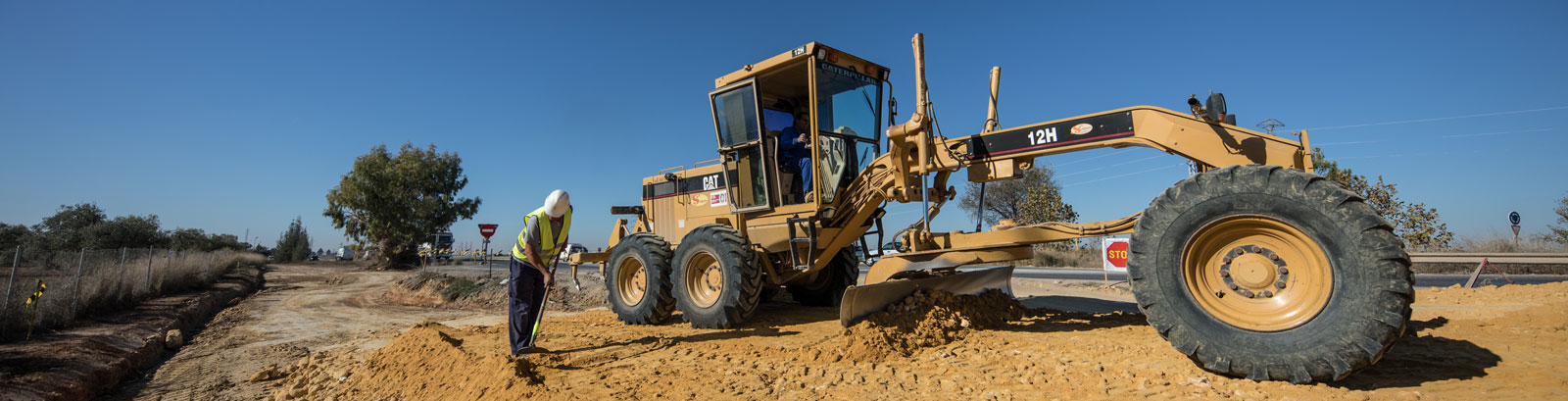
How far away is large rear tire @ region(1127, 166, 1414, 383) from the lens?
304cm

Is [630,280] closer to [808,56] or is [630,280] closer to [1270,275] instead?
[808,56]

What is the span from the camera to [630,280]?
789cm

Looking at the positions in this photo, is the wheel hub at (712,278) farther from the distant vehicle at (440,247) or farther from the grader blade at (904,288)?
the distant vehicle at (440,247)

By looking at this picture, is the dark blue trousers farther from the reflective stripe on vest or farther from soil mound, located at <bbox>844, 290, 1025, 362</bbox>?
soil mound, located at <bbox>844, 290, 1025, 362</bbox>

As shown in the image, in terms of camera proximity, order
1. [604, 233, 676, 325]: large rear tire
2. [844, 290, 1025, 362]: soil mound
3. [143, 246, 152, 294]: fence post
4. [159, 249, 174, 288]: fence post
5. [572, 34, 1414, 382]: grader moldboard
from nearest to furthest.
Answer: [572, 34, 1414, 382]: grader moldboard < [844, 290, 1025, 362]: soil mound < [604, 233, 676, 325]: large rear tire < [143, 246, 152, 294]: fence post < [159, 249, 174, 288]: fence post

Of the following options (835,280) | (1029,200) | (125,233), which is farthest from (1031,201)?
(125,233)

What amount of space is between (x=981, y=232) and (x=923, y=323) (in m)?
0.94

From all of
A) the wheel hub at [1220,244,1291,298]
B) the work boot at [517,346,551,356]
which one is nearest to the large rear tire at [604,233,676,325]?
the work boot at [517,346,551,356]

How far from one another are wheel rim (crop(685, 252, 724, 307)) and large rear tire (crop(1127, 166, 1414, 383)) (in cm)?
415

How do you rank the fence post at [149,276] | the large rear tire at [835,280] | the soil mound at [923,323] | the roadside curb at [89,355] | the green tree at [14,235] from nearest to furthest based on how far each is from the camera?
the soil mound at [923,323] < the roadside curb at [89,355] < the large rear tire at [835,280] < the fence post at [149,276] < the green tree at [14,235]

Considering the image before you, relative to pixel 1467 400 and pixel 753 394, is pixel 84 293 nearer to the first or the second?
pixel 753 394

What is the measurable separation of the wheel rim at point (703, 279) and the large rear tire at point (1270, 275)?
4154 mm

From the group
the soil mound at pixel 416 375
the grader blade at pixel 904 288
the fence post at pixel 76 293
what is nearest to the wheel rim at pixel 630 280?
the soil mound at pixel 416 375

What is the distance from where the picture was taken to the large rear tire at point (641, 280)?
718 centimetres
